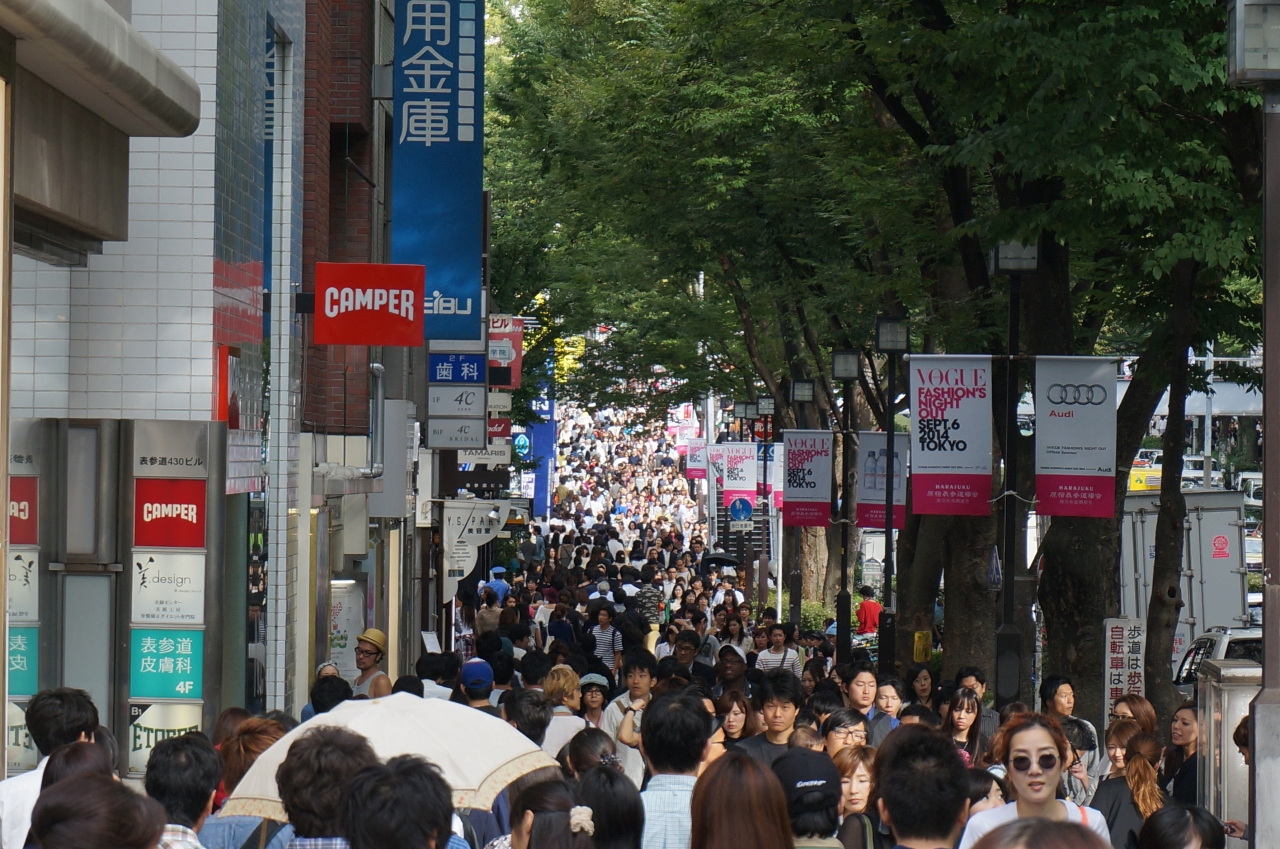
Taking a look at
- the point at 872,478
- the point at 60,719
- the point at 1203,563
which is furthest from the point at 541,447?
the point at 60,719

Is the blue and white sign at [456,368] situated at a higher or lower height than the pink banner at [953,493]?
higher

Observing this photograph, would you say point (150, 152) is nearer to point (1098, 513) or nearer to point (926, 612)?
point (1098, 513)

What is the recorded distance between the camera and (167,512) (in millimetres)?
10570

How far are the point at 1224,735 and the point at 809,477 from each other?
17.2 meters

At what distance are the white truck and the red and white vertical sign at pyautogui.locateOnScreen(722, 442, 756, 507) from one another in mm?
10941

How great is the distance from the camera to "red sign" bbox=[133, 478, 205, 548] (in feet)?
34.6

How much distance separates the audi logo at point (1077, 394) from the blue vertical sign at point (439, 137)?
5.92 meters

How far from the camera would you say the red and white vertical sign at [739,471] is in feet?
115

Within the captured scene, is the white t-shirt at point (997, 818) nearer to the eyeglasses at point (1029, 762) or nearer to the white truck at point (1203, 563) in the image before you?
the eyeglasses at point (1029, 762)

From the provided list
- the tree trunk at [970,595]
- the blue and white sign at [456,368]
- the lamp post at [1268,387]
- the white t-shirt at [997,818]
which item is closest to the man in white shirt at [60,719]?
the white t-shirt at [997,818]

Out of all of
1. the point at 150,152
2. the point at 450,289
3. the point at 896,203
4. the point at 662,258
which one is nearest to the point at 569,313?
the point at 662,258

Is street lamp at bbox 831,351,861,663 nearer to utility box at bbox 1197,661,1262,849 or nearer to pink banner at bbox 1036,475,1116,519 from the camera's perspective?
pink banner at bbox 1036,475,1116,519

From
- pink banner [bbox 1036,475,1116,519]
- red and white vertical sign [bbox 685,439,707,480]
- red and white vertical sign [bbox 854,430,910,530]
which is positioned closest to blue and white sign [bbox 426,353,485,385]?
red and white vertical sign [bbox 854,430,910,530]

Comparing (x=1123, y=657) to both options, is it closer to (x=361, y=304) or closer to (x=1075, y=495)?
(x=1075, y=495)
